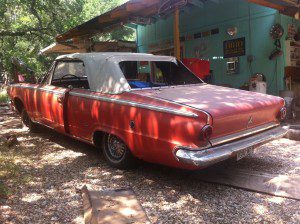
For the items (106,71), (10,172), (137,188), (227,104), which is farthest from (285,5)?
(10,172)

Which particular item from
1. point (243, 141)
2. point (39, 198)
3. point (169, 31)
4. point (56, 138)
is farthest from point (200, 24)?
point (39, 198)

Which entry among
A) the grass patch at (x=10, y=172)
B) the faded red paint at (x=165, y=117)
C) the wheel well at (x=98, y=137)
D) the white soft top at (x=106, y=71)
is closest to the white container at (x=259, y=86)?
the faded red paint at (x=165, y=117)

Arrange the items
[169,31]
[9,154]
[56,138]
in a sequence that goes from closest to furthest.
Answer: [9,154] < [56,138] < [169,31]

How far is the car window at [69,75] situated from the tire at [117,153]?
170cm

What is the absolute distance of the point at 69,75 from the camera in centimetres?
658

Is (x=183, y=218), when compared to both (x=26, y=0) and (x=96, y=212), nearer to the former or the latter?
(x=96, y=212)

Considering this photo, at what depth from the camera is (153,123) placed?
3.91m

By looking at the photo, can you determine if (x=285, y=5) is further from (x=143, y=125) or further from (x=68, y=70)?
(x=143, y=125)

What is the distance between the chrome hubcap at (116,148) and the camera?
4727 mm

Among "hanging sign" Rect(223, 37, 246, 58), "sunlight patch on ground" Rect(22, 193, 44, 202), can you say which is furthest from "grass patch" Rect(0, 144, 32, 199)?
"hanging sign" Rect(223, 37, 246, 58)

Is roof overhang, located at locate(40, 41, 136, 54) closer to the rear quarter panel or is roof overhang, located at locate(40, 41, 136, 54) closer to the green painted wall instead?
the green painted wall

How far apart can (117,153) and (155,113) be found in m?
1.23

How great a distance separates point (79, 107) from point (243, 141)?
2.53 meters

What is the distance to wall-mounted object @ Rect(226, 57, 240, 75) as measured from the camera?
957cm
